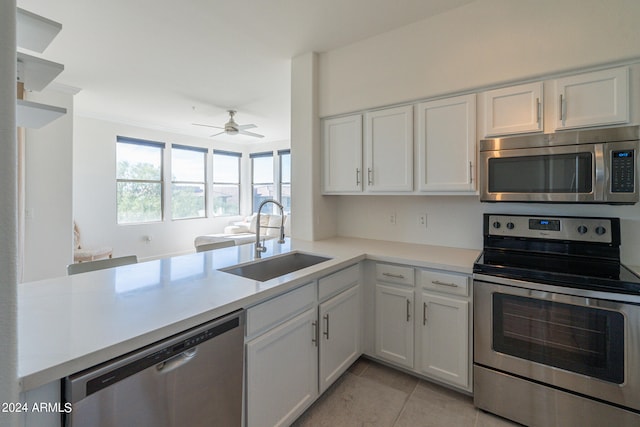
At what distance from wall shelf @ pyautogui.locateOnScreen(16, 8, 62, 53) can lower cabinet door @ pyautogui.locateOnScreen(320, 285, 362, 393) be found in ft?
5.82

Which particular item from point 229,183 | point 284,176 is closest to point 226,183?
point 229,183

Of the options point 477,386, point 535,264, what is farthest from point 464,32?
point 477,386

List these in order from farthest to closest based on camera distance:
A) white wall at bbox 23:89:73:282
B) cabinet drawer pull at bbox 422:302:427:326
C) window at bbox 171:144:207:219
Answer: window at bbox 171:144:207:219 < white wall at bbox 23:89:73:282 < cabinet drawer pull at bbox 422:302:427:326

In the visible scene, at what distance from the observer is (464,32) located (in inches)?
81.2

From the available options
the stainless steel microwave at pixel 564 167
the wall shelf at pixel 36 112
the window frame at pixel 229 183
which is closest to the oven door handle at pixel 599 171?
the stainless steel microwave at pixel 564 167

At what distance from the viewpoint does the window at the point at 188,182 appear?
625 centimetres

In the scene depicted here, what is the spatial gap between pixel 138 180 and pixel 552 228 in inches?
253

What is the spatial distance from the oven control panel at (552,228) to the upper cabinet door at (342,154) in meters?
1.12

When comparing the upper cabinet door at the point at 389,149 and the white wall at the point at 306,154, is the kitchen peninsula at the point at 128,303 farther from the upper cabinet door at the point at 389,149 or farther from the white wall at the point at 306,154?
the white wall at the point at 306,154

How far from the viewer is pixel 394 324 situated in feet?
6.89

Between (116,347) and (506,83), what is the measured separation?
2.47m

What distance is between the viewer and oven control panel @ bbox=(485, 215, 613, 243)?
5.65 feet

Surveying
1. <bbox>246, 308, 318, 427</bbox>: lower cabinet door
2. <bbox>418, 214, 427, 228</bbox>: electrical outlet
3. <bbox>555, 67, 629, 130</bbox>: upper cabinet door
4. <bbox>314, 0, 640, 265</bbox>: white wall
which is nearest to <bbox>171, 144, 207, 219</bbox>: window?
<bbox>314, 0, 640, 265</bbox>: white wall

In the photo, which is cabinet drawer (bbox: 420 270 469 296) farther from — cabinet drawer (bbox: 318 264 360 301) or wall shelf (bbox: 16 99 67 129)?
wall shelf (bbox: 16 99 67 129)
